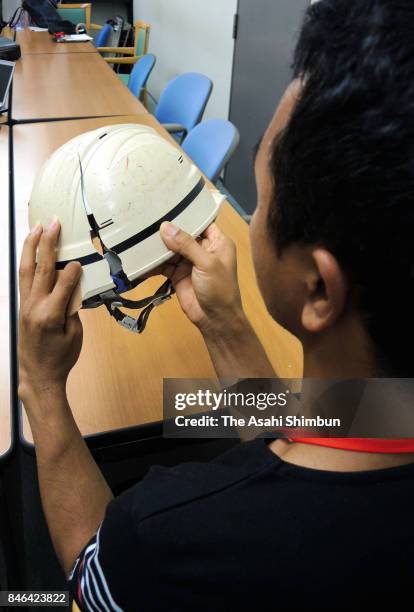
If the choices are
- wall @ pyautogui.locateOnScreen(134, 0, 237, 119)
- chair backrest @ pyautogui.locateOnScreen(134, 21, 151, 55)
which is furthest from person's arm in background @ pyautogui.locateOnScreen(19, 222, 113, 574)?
chair backrest @ pyautogui.locateOnScreen(134, 21, 151, 55)

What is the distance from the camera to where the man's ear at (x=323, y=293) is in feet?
1.27

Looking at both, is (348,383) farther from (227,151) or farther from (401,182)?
(227,151)

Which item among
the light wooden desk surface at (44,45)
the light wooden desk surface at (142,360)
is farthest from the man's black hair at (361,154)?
the light wooden desk surface at (44,45)

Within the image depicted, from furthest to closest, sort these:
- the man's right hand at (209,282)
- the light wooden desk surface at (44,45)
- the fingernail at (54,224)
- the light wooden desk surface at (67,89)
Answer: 1. the light wooden desk surface at (44,45)
2. the light wooden desk surface at (67,89)
3. the man's right hand at (209,282)
4. the fingernail at (54,224)

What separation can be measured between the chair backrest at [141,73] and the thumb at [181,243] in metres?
2.62

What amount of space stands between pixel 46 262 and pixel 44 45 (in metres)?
3.49

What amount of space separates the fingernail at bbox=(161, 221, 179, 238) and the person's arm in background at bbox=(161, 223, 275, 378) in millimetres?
61

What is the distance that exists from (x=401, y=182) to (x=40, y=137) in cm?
179

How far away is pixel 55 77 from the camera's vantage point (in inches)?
106

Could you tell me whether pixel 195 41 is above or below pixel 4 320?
above

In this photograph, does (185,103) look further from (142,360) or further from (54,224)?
(54,224)

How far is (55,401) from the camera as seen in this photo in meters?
0.67

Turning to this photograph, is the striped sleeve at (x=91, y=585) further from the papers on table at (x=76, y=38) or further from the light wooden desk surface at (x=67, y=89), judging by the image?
the papers on table at (x=76, y=38)

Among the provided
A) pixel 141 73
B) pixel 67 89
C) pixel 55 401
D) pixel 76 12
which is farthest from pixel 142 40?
pixel 55 401
